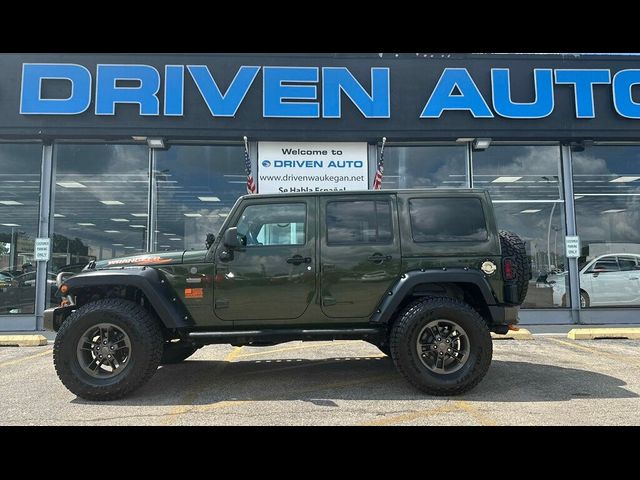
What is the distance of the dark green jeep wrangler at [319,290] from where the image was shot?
488 centimetres

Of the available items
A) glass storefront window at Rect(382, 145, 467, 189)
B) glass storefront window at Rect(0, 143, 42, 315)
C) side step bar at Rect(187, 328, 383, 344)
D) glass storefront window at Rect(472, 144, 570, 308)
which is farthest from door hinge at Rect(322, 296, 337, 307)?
glass storefront window at Rect(0, 143, 42, 315)

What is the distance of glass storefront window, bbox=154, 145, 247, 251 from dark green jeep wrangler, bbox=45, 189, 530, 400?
17.8ft

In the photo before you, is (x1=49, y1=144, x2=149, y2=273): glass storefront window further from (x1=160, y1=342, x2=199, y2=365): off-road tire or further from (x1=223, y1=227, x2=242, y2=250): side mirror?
(x1=223, y1=227, x2=242, y2=250): side mirror

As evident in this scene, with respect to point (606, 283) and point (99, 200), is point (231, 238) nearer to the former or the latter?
point (99, 200)

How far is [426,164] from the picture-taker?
10961 millimetres

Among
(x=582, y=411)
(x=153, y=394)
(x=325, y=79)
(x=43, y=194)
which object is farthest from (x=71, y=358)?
(x=325, y=79)

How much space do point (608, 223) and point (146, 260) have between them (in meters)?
10.3

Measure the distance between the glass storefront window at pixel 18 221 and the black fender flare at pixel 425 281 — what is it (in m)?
8.55

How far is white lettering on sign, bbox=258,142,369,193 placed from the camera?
10602mm

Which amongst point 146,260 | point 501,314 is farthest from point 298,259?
point 501,314

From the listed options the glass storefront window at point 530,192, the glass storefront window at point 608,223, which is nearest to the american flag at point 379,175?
the glass storefront window at point 530,192

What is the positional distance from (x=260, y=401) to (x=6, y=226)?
868cm

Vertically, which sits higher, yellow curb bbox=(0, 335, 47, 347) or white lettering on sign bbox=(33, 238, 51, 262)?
white lettering on sign bbox=(33, 238, 51, 262)

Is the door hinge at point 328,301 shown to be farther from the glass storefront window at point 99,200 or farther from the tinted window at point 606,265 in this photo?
the tinted window at point 606,265
